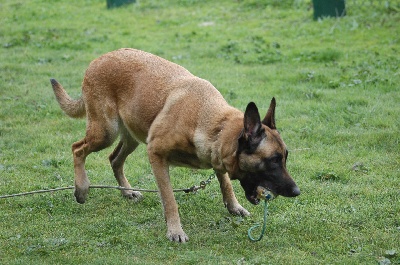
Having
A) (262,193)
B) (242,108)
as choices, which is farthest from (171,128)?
(242,108)

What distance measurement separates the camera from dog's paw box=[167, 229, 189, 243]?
20.8ft

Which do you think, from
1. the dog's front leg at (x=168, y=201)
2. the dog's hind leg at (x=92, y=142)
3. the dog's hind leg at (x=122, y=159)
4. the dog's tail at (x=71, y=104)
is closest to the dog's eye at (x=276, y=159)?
the dog's front leg at (x=168, y=201)

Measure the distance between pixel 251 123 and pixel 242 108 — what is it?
4.74m

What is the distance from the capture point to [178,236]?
250 inches

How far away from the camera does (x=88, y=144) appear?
7.42 meters

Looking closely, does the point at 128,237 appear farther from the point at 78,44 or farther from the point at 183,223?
the point at 78,44

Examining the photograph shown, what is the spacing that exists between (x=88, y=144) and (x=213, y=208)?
5.14ft

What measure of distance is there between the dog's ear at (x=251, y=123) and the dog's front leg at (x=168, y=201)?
1155mm

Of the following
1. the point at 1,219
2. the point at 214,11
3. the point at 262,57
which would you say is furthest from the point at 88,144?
the point at 214,11

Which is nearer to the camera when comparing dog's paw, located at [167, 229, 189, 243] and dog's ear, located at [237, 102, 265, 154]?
dog's ear, located at [237, 102, 265, 154]

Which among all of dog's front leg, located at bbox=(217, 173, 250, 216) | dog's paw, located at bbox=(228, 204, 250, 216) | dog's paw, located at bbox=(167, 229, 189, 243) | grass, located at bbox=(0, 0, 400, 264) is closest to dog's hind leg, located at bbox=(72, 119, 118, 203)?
grass, located at bbox=(0, 0, 400, 264)

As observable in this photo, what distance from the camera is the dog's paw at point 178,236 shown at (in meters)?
6.33

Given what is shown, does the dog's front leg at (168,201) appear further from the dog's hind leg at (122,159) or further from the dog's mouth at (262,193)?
the dog's hind leg at (122,159)

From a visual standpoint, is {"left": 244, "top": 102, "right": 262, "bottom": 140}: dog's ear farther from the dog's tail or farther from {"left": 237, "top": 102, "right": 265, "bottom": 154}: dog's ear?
the dog's tail
